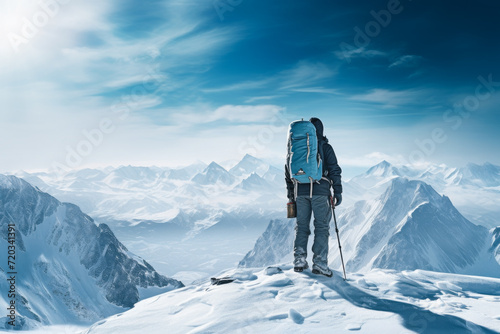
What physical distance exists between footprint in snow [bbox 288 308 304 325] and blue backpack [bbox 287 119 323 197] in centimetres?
417

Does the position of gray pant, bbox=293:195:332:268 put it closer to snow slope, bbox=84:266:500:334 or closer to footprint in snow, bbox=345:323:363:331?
snow slope, bbox=84:266:500:334

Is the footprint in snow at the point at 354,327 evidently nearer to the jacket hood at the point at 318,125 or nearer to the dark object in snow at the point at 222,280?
the dark object in snow at the point at 222,280

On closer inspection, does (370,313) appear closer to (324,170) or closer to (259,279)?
(259,279)

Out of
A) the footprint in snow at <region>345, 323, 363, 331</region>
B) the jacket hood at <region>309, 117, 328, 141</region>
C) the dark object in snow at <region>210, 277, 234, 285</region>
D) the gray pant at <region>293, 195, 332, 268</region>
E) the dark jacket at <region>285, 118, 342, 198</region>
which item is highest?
the jacket hood at <region>309, 117, 328, 141</region>

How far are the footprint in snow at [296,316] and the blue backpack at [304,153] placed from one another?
4166mm

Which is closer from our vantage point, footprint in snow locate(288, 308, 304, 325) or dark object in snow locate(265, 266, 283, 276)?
footprint in snow locate(288, 308, 304, 325)

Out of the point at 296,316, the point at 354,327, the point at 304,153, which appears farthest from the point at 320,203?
Result: the point at 354,327

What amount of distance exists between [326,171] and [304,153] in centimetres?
110

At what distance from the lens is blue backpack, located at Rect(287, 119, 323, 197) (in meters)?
10.3

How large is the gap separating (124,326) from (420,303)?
325 inches

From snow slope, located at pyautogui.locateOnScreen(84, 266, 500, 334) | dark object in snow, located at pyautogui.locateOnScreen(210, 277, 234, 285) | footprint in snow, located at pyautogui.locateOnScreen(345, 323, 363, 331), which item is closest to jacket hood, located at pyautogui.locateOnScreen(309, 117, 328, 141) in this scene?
snow slope, located at pyautogui.locateOnScreen(84, 266, 500, 334)

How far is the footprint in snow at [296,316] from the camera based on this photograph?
7.28 m

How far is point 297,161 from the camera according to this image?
1055cm

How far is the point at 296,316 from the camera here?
744cm
